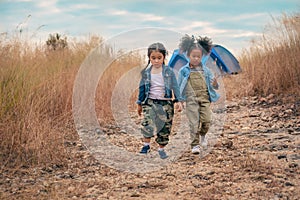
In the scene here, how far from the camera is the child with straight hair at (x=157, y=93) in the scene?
14.6 feet

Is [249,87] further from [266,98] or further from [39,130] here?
[39,130]

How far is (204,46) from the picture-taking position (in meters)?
4.96

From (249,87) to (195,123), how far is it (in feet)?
14.6

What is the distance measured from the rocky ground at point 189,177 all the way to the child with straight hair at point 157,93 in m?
0.41

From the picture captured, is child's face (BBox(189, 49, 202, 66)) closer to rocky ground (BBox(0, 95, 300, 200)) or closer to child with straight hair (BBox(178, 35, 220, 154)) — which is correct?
child with straight hair (BBox(178, 35, 220, 154))

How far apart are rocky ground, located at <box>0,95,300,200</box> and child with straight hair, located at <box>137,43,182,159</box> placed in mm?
410

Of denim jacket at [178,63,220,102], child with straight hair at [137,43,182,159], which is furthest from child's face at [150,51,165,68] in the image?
denim jacket at [178,63,220,102]

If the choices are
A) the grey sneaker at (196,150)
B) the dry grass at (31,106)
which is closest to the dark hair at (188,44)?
the grey sneaker at (196,150)

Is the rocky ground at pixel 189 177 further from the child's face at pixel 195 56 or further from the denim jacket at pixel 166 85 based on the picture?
the child's face at pixel 195 56

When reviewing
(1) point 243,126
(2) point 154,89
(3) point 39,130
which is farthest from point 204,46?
(3) point 39,130

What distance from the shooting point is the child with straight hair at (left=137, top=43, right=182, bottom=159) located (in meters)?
Answer: 4.45

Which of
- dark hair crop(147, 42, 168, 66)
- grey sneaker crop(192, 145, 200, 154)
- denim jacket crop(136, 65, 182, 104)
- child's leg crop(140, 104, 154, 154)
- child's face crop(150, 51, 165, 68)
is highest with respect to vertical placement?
dark hair crop(147, 42, 168, 66)

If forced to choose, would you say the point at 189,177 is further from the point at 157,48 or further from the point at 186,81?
the point at 157,48

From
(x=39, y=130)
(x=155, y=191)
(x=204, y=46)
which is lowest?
(x=155, y=191)
